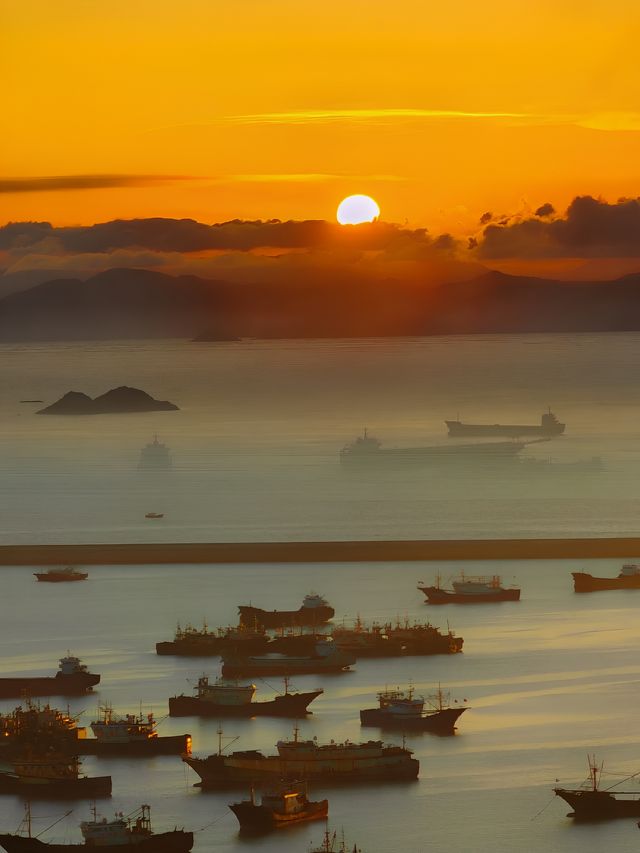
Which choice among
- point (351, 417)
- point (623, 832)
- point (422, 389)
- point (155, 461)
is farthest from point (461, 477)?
point (422, 389)

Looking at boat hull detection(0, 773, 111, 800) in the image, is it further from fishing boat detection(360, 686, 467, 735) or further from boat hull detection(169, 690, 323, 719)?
fishing boat detection(360, 686, 467, 735)

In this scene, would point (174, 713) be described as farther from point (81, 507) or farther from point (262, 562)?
point (81, 507)

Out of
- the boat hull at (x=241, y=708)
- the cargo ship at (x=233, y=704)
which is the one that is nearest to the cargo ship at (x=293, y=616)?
the cargo ship at (x=233, y=704)

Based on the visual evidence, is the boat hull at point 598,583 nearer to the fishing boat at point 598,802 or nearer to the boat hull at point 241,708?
the boat hull at point 241,708

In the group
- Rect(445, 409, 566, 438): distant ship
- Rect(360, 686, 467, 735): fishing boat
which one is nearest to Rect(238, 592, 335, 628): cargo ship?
Rect(360, 686, 467, 735): fishing boat

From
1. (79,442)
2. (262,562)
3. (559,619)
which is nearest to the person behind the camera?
(559,619)

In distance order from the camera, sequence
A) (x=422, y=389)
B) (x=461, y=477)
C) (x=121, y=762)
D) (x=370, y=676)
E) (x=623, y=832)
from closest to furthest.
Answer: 1. (x=623, y=832)
2. (x=121, y=762)
3. (x=370, y=676)
4. (x=461, y=477)
5. (x=422, y=389)

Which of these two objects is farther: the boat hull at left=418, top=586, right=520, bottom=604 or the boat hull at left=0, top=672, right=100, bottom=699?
the boat hull at left=418, top=586, right=520, bottom=604
